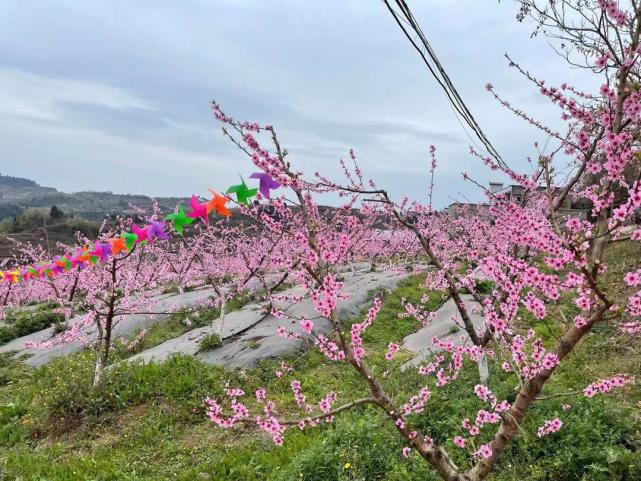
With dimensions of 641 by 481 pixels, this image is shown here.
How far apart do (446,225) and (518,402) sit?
258 inches

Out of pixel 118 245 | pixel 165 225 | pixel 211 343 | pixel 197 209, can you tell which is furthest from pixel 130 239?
pixel 211 343

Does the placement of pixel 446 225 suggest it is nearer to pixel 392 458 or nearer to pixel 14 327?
pixel 392 458

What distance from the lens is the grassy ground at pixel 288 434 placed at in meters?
5.33

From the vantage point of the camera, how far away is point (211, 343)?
39.9 ft

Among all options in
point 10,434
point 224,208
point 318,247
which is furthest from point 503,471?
point 10,434

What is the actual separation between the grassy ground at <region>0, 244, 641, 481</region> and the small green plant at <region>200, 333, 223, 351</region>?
1658 millimetres

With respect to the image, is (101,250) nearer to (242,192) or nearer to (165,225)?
(165,225)

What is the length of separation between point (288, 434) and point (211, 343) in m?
5.57

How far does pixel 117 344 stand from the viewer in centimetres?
1434

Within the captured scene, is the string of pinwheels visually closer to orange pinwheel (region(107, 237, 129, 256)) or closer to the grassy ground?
orange pinwheel (region(107, 237, 129, 256))

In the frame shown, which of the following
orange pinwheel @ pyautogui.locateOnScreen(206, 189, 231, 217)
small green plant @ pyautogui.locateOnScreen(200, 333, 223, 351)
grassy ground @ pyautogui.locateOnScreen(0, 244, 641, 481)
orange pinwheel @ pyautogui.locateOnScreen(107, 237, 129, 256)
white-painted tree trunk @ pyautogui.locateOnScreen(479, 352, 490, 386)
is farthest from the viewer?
small green plant @ pyautogui.locateOnScreen(200, 333, 223, 351)

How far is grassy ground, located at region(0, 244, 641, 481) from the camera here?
533 cm

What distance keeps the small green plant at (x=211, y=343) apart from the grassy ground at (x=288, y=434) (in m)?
1.66

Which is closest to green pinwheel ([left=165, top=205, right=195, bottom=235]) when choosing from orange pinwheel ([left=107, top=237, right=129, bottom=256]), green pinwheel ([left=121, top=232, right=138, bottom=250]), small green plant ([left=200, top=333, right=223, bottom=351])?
green pinwheel ([left=121, top=232, right=138, bottom=250])
